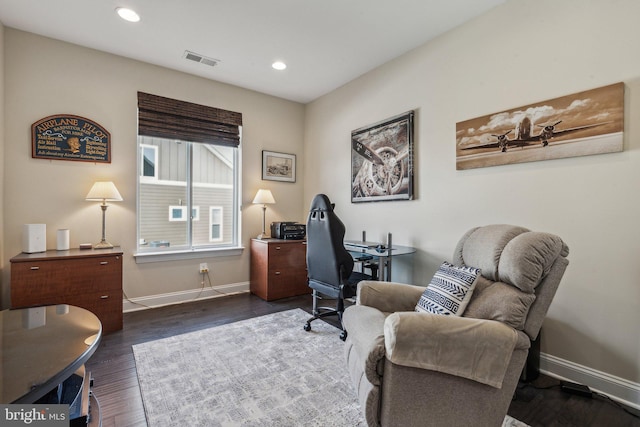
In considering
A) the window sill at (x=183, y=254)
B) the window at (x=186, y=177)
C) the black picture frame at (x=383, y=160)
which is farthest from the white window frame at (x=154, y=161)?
the black picture frame at (x=383, y=160)

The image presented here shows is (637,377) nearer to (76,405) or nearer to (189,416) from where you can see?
(189,416)

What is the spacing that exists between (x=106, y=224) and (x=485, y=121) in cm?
384

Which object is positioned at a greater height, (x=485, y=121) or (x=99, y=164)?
(x=485, y=121)

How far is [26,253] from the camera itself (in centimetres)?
260

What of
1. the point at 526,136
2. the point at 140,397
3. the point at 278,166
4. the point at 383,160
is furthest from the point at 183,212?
the point at 526,136

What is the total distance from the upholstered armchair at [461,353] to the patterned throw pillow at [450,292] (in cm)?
10

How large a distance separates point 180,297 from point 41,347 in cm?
264

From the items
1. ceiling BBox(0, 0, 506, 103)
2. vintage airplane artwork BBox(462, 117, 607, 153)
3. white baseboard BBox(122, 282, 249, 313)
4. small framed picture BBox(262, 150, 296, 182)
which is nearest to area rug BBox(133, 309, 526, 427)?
white baseboard BBox(122, 282, 249, 313)

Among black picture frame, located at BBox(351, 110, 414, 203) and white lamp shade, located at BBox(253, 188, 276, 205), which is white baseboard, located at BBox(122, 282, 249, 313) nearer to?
white lamp shade, located at BBox(253, 188, 276, 205)

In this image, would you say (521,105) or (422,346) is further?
(521,105)

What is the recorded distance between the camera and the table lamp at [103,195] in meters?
2.87

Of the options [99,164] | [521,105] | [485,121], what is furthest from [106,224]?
[521,105]

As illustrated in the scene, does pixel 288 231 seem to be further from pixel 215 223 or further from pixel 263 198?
pixel 215 223

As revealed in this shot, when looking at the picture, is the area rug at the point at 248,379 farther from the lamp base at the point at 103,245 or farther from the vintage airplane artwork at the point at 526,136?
the vintage airplane artwork at the point at 526,136
